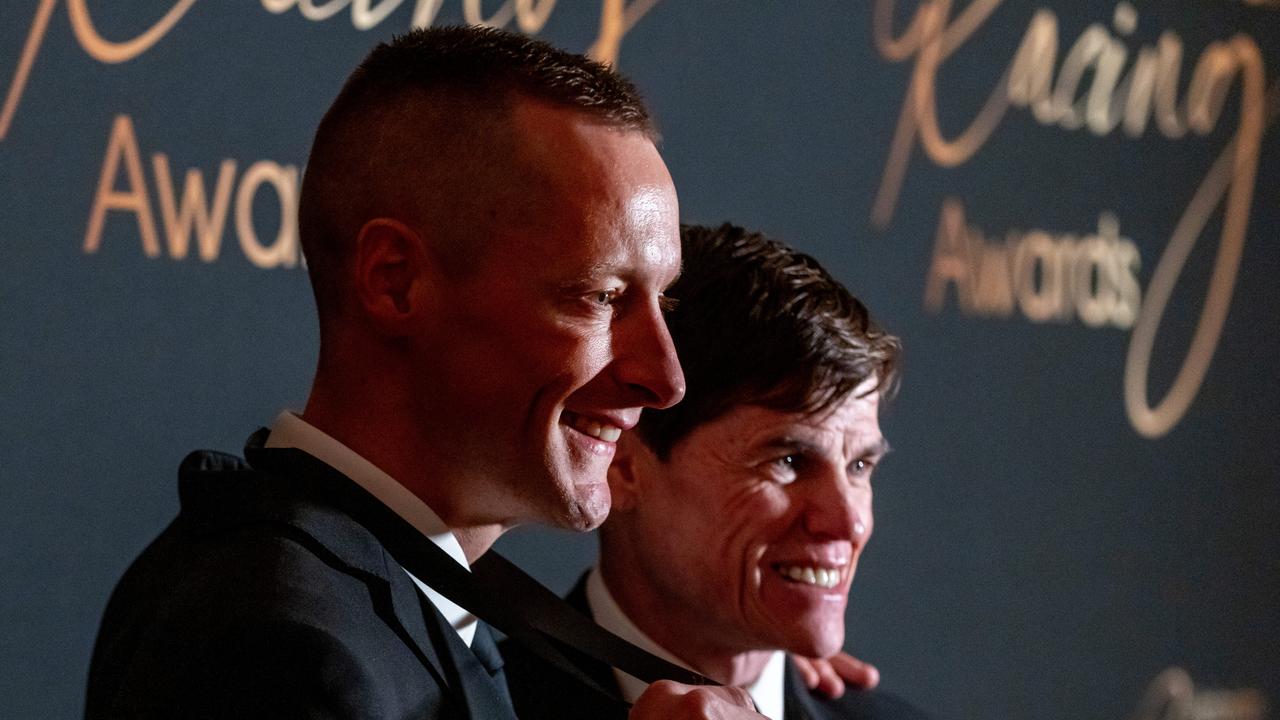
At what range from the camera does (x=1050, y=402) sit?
2.40 m

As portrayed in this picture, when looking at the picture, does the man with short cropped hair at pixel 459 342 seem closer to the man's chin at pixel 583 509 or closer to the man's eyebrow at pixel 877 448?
the man's chin at pixel 583 509

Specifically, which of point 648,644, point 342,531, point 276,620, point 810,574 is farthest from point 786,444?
point 276,620

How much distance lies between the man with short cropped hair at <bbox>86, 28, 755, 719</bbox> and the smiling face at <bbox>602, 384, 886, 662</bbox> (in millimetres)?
404

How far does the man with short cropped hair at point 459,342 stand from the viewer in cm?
92

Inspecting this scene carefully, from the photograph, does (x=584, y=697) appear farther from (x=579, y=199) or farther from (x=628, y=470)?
(x=579, y=199)

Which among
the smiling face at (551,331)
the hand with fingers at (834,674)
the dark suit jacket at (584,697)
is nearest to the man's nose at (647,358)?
the smiling face at (551,331)

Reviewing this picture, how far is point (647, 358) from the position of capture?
97 centimetres

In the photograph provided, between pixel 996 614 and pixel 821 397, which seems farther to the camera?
pixel 996 614

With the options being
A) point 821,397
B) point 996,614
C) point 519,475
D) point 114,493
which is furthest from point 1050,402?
point 519,475

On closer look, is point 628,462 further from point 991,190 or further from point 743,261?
point 991,190

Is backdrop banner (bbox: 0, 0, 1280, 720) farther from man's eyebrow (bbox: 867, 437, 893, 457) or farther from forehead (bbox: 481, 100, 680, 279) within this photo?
forehead (bbox: 481, 100, 680, 279)

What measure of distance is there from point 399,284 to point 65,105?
76 centimetres

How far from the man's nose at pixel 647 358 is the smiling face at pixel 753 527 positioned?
429mm

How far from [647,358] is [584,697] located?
455 millimetres
